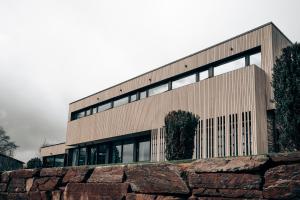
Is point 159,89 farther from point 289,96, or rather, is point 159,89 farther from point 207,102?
point 289,96

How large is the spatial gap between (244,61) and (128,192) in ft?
43.2

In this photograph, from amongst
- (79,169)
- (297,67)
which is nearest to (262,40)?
(297,67)

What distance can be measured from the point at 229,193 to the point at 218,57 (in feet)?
47.9

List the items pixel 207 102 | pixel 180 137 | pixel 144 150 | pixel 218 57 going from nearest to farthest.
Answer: pixel 180 137, pixel 207 102, pixel 218 57, pixel 144 150

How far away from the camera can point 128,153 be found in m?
25.4

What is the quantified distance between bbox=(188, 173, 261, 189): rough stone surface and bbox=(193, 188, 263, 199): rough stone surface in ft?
0.16

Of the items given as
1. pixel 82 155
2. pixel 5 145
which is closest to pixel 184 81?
pixel 82 155

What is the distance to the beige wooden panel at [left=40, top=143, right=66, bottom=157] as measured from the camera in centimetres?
3729

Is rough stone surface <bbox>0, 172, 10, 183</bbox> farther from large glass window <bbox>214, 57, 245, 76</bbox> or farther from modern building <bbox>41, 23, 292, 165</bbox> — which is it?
large glass window <bbox>214, 57, 245, 76</bbox>

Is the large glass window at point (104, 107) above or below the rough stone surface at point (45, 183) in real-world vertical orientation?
above

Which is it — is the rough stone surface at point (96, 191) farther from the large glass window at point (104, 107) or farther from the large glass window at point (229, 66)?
the large glass window at point (104, 107)

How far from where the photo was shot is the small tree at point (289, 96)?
793 centimetres

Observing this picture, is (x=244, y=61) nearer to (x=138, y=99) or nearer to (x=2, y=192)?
(x=138, y=99)

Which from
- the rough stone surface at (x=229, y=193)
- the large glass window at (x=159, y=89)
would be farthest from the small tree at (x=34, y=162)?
the rough stone surface at (x=229, y=193)
